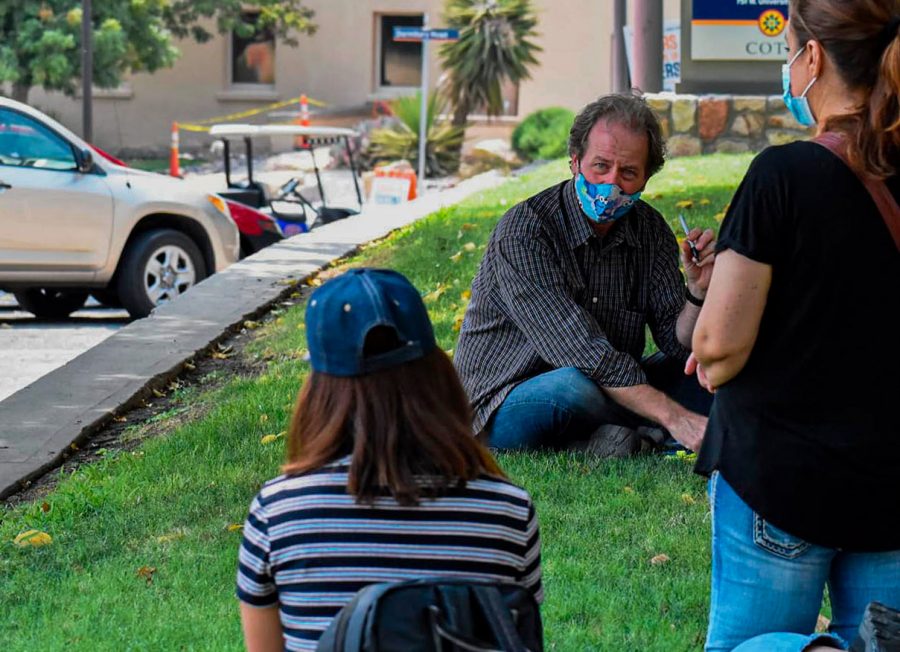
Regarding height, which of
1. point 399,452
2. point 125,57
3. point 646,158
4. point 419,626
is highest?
point 125,57

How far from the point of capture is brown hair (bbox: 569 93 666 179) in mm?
4852

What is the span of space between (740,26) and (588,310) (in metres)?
9.93

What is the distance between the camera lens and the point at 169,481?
5520 millimetres

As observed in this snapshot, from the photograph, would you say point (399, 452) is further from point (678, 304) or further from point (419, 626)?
point (678, 304)

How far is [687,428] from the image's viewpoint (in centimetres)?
465

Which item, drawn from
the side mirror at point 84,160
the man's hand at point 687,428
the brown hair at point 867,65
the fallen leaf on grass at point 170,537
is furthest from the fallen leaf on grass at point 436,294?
the brown hair at point 867,65

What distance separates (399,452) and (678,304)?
3.13 m

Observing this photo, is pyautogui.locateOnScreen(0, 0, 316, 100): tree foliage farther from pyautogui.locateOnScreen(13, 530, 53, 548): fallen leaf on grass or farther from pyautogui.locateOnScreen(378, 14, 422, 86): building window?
pyautogui.locateOnScreen(13, 530, 53, 548): fallen leaf on grass

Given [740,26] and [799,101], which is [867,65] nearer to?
[799,101]

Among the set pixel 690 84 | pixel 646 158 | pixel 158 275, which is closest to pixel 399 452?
pixel 646 158

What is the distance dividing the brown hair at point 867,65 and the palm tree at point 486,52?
93.1 feet

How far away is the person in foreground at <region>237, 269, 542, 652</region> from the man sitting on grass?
2.49 meters

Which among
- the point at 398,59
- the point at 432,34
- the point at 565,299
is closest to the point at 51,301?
the point at 565,299

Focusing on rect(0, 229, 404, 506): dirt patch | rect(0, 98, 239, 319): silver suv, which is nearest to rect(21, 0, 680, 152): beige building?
rect(0, 98, 239, 319): silver suv
